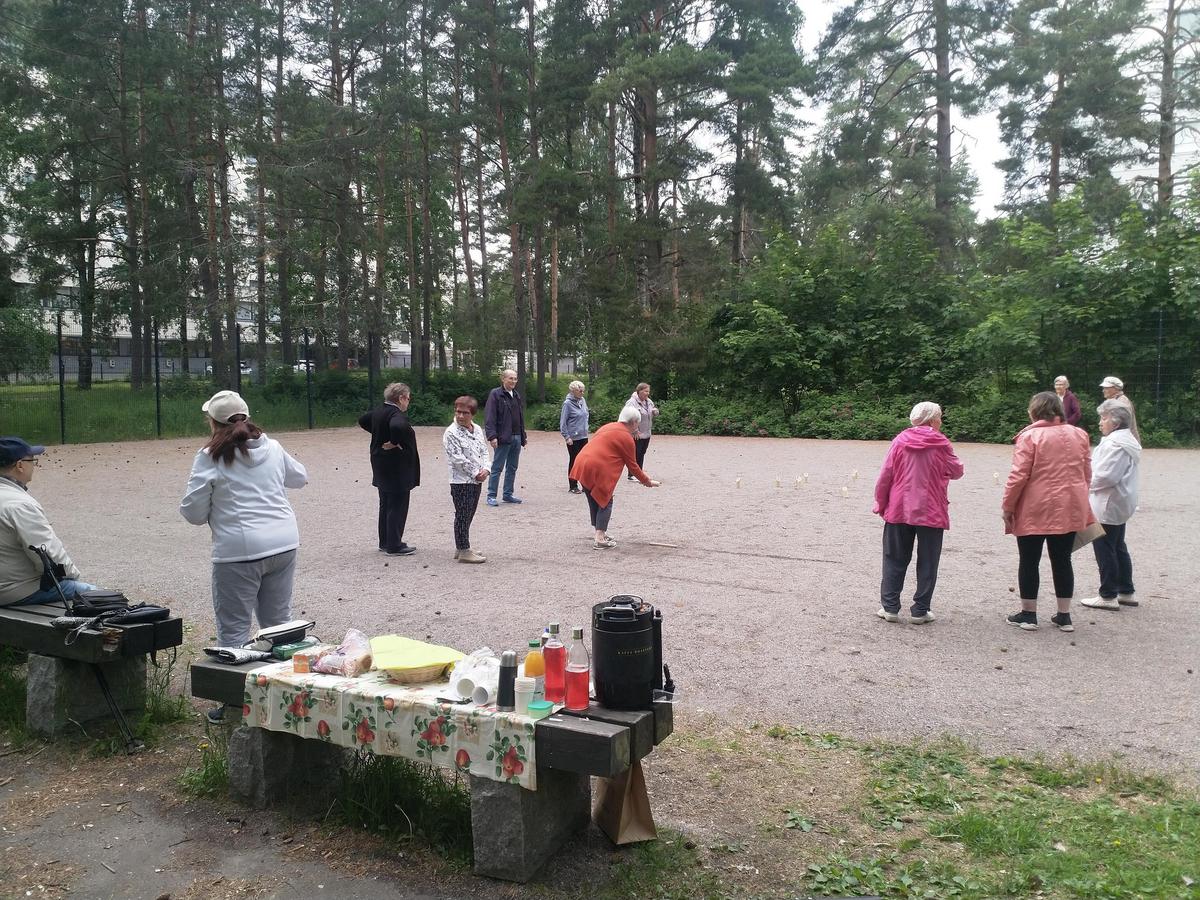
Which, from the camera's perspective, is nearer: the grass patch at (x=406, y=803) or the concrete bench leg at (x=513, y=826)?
the concrete bench leg at (x=513, y=826)

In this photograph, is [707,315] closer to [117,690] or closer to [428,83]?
[428,83]

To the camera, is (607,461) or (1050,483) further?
(607,461)

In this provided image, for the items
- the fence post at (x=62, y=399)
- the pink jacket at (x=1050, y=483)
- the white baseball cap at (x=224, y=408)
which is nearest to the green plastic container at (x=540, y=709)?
the white baseball cap at (x=224, y=408)

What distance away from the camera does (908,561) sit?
6840 millimetres

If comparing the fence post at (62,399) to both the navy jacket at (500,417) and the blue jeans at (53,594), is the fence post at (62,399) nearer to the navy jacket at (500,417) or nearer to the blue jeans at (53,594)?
the navy jacket at (500,417)

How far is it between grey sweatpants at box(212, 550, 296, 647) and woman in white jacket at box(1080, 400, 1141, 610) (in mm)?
5954

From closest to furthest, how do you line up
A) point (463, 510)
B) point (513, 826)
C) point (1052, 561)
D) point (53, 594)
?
1. point (513, 826)
2. point (53, 594)
3. point (1052, 561)
4. point (463, 510)

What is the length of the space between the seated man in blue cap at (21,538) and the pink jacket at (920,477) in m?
5.43

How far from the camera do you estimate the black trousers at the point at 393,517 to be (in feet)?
30.6

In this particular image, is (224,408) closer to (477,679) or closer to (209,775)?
(209,775)

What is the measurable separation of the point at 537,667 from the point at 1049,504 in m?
4.55

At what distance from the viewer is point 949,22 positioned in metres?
29.0

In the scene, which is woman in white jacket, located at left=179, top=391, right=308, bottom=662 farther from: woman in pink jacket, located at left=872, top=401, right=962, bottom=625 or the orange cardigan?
the orange cardigan

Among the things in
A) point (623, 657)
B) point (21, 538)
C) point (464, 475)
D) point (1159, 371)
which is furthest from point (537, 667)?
point (1159, 371)
